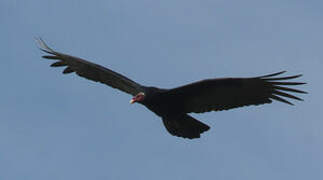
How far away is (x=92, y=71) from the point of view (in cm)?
1880

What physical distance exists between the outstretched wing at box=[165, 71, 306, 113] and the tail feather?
157mm

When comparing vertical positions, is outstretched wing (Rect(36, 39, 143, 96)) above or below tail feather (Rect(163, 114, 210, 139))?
above

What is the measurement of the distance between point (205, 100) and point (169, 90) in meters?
0.60

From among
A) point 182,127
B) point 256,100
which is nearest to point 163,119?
point 182,127

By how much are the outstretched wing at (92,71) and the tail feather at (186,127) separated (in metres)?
1.17

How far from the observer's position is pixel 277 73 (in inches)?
639

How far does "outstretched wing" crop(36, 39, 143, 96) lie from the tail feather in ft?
3.85

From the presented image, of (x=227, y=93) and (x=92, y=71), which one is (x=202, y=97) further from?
(x=92, y=71)

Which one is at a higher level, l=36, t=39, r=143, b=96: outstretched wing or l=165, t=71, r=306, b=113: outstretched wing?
l=36, t=39, r=143, b=96: outstretched wing

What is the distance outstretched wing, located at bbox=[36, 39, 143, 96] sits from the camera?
18.4 m

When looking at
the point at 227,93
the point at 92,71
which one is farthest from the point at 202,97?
the point at 92,71

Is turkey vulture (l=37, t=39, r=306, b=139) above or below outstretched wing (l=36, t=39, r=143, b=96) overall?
below

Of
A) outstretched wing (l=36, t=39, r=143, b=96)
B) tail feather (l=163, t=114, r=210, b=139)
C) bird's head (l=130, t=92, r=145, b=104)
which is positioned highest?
outstretched wing (l=36, t=39, r=143, b=96)

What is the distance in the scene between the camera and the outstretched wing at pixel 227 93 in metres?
16.6
